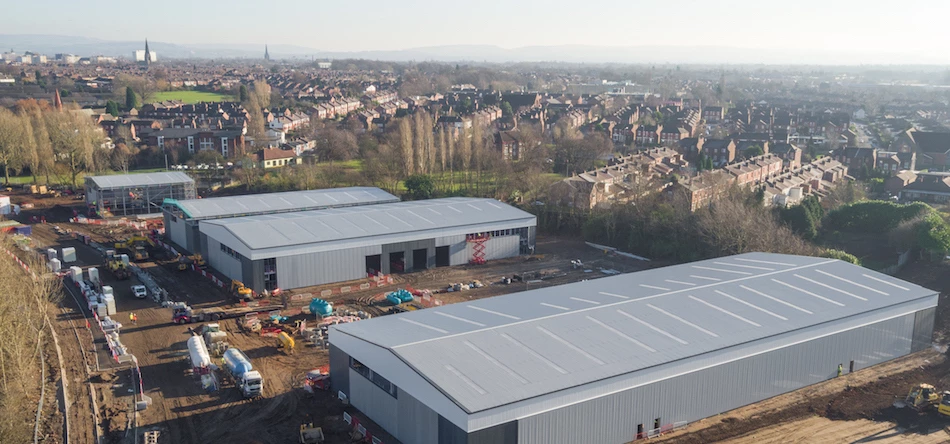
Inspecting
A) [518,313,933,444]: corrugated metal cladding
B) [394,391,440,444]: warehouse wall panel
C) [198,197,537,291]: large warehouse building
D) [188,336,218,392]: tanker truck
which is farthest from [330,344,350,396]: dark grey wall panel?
[198,197,537,291]: large warehouse building

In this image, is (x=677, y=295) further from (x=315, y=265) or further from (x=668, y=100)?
(x=668, y=100)

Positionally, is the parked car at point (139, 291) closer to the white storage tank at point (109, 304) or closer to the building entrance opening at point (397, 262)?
the white storage tank at point (109, 304)

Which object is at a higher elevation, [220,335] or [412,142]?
[412,142]

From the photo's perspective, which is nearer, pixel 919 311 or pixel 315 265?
pixel 919 311

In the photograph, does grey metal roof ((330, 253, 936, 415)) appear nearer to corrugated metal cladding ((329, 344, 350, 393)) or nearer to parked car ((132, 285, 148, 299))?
corrugated metal cladding ((329, 344, 350, 393))

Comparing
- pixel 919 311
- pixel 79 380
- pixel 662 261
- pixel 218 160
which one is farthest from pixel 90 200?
pixel 919 311

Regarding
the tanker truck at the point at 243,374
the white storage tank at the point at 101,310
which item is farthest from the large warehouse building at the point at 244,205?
the tanker truck at the point at 243,374
